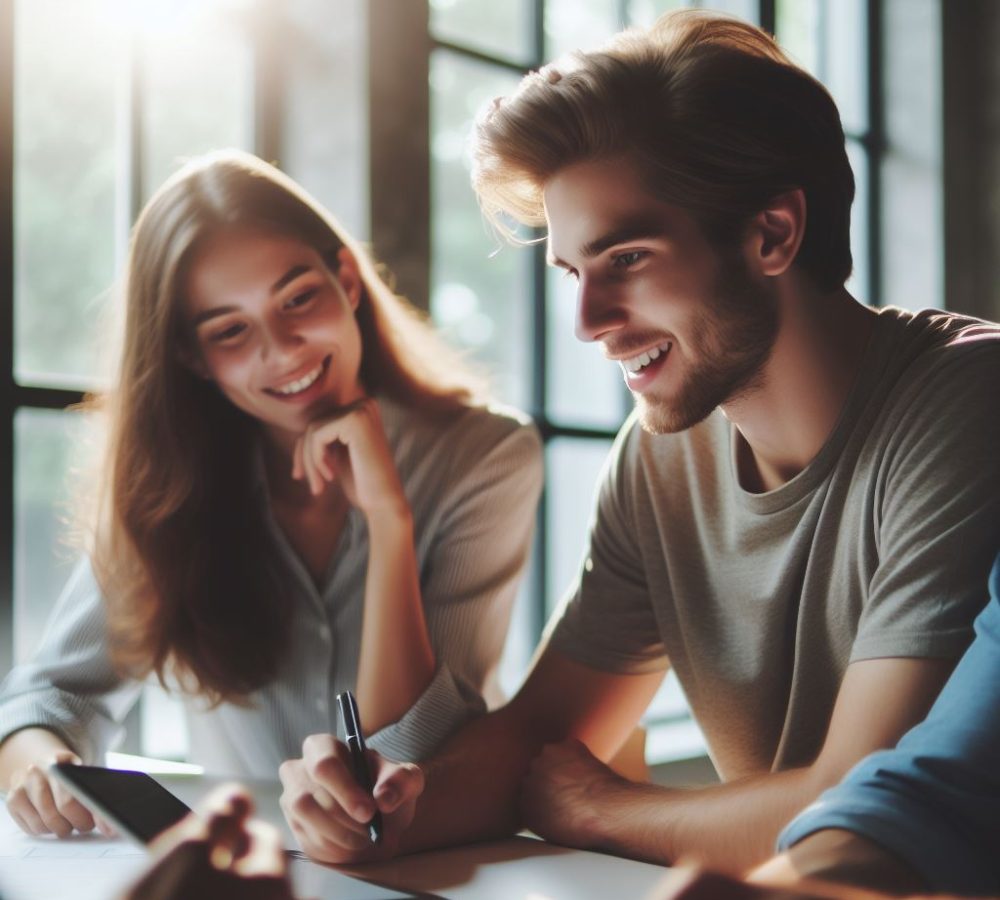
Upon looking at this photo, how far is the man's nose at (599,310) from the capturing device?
4.43 ft

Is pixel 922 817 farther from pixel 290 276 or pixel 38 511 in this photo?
pixel 38 511

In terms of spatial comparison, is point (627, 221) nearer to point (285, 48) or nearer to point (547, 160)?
point (547, 160)

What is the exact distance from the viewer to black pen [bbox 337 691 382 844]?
3.51 ft

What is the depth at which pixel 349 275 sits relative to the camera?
186cm

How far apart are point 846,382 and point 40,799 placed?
3.28ft

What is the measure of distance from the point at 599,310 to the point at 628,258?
70mm

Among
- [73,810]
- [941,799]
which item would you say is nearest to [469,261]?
[73,810]

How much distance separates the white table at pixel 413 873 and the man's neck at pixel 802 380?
530 mm

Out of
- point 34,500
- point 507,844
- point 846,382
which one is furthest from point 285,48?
point 507,844

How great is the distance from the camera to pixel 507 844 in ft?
3.90

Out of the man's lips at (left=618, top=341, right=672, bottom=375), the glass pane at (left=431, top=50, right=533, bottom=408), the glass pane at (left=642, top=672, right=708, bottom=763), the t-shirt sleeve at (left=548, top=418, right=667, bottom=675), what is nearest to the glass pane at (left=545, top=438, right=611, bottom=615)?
the glass pane at (left=431, top=50, right=533, bottom=408)

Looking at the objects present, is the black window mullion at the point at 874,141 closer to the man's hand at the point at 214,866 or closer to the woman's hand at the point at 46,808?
the woman's hand at the point at 46,808

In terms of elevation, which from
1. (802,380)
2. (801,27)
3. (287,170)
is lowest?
(802,380)

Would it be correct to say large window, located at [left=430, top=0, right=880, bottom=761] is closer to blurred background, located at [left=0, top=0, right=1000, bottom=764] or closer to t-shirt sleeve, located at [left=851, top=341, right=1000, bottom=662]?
blurred background, located at [left=0, top=0, right=1000, bottom=764]
